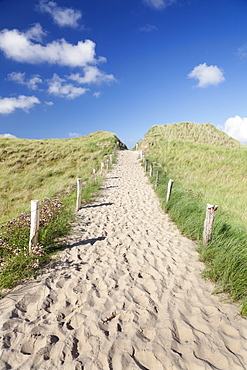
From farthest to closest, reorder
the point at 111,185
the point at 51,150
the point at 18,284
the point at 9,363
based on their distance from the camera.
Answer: the point at 51,150
the point at 111,185
the point at 18,284
the point at 9,363

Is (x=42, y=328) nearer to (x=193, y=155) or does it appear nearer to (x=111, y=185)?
(x=111, y=185)

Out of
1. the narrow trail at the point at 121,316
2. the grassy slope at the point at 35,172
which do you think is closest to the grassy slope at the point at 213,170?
the narrow trail at the point at 121,316

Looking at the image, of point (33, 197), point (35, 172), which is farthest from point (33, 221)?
point (35, 172)

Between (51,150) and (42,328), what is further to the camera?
(51,150)

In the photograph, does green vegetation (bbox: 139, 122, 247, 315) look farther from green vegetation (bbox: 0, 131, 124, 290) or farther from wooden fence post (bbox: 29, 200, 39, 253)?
wooden fence post (bbox: 29, 200, 39, 253)

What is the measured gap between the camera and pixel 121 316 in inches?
109

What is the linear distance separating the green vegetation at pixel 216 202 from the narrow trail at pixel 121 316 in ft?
1.37

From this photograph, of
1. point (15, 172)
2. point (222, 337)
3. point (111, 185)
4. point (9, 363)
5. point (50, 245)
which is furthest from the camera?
point (15, 172)

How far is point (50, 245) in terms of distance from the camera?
455 centimetres

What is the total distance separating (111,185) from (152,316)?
32.2 ft

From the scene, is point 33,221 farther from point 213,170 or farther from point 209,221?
point 213,170

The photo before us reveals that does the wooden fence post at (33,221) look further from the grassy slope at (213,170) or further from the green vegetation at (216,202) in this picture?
the grassy slope at (213,170)

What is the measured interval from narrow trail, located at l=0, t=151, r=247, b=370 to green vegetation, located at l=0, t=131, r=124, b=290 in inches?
16.6

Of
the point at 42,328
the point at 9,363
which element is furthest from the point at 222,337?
the point at 9,363
